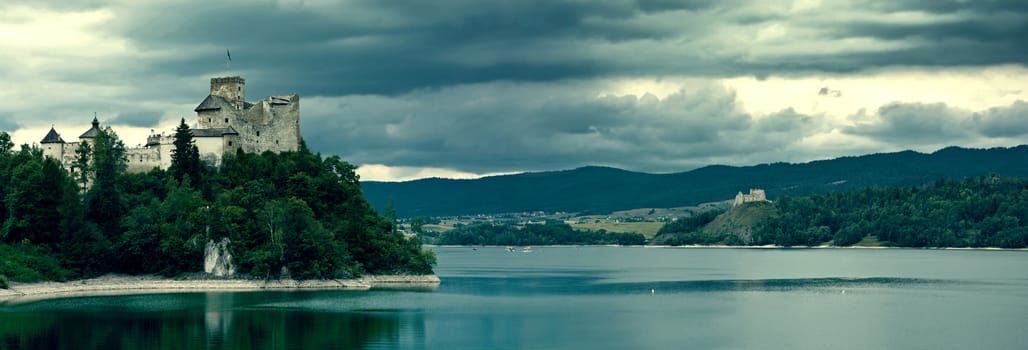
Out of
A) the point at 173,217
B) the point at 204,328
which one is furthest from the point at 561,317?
the point at 173,217

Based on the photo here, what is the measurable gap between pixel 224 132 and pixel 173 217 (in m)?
10.1

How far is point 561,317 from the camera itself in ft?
267

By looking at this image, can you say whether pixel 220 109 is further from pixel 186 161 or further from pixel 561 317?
pixel 561 317

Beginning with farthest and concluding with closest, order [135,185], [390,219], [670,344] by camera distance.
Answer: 1. [390,219]
2. [135,185]
3. [670,344]

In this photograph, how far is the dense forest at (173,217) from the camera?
98.0 m

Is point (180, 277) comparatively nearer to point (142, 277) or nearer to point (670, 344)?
point (142, 277)

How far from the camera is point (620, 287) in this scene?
118 metres

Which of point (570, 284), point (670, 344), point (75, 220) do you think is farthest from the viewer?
point (570, 284)

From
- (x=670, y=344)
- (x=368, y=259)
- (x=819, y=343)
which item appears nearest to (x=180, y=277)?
(x=368, y=259)

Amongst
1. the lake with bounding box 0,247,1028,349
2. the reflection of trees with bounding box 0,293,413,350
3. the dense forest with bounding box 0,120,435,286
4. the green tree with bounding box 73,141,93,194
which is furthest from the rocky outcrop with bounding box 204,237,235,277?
the reflection of trees with bounding box 0,293,413,350

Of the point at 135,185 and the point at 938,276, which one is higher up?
the point at 135,185

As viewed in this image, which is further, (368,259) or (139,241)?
(368,259)

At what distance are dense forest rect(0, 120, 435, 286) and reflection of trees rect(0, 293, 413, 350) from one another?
1629 cm

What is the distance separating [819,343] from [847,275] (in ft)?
246
